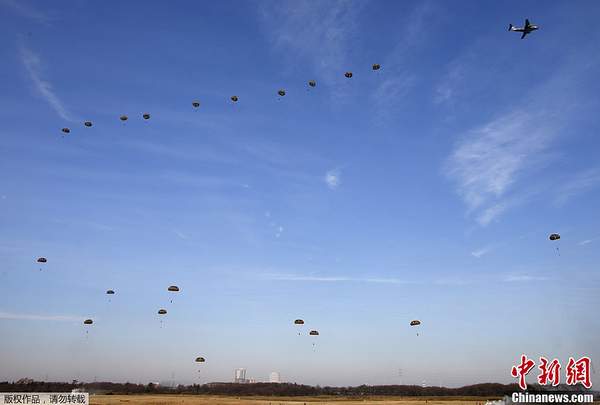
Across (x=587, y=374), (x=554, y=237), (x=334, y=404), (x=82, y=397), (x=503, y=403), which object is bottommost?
(x=334, y=404)

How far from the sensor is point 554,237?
64.0m

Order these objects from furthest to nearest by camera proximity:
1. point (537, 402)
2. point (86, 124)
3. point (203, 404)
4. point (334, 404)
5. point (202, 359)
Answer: point (334, 404), point (203, 404), point (202, 359), point (86, 124), point (537, 402)

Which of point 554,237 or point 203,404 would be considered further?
point 203,404

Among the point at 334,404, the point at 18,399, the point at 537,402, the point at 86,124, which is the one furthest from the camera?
the point at 334,404

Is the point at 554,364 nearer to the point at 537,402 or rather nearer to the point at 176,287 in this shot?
the point at 537,402

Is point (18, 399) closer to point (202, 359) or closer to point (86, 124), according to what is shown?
point (202, 359)

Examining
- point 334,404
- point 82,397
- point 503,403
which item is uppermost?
point 503,403

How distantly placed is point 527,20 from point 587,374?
1989 inches

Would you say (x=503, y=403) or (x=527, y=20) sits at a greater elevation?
(x=527, y=20)

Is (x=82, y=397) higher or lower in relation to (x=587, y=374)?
lower

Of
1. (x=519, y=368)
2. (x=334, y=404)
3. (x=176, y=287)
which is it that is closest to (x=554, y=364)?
(x=519, y=368)

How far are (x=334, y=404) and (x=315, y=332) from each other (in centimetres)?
5125

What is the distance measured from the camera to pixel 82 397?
68625 mm

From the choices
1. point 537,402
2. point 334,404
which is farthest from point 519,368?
point 334,404
